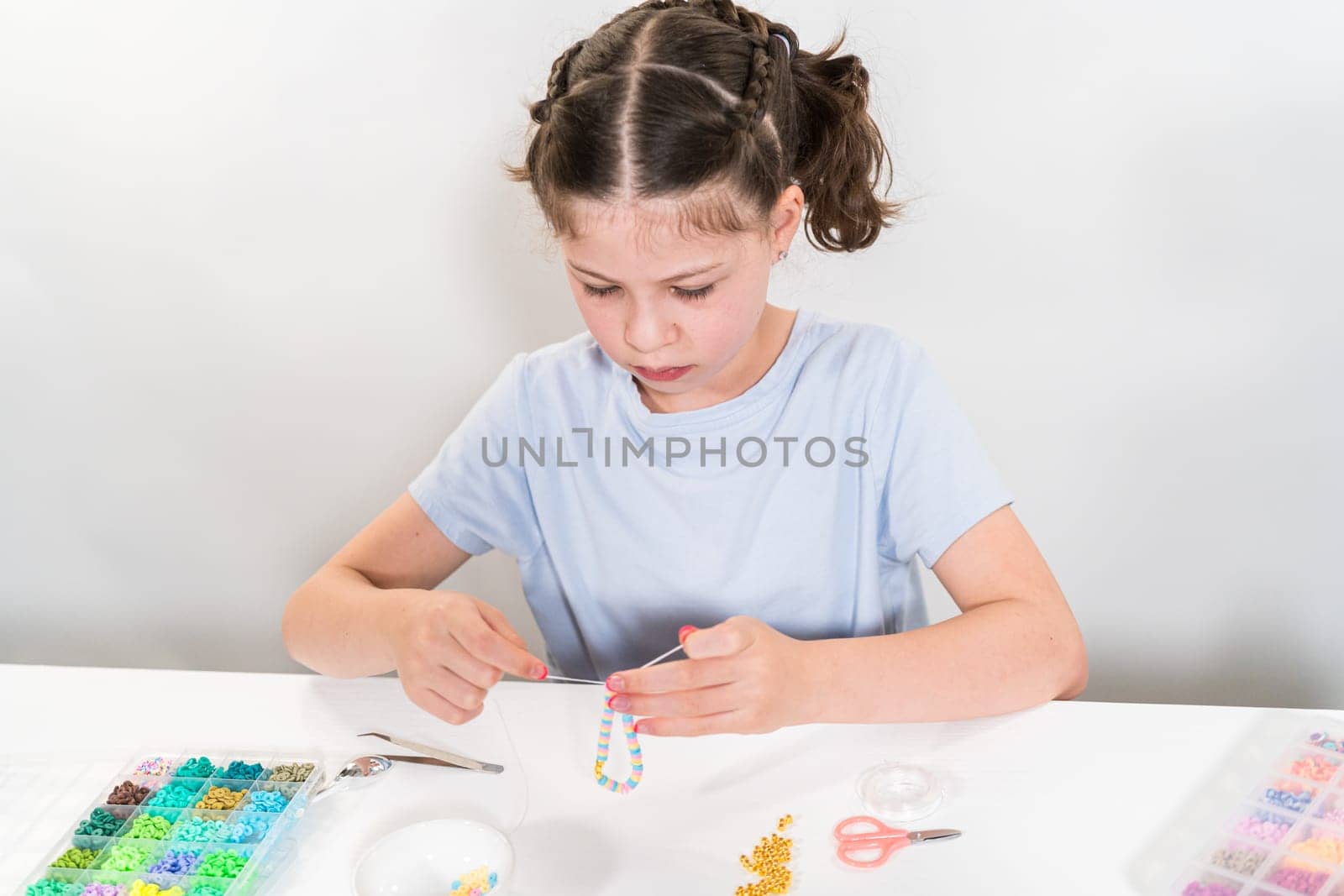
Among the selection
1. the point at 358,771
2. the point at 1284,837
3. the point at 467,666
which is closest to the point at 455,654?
the point at 467,666

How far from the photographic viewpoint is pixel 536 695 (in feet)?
3.73

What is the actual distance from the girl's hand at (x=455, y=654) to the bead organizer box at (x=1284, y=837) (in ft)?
1.79

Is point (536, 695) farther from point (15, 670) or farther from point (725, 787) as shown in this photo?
point (15, 670)

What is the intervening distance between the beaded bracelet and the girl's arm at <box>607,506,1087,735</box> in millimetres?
28

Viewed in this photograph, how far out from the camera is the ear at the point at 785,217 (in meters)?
1.08

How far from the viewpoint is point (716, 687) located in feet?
3.14

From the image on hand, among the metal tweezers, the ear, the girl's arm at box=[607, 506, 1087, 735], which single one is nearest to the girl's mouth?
the ear

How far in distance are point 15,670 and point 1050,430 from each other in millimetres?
1328

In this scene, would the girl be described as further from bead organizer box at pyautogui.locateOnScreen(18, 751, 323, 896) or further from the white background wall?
the white background wall

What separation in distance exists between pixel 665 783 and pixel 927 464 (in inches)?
16.8

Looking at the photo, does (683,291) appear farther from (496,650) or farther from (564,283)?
(564,283)

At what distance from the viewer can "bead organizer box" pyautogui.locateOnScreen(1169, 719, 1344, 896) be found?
2.78 ft

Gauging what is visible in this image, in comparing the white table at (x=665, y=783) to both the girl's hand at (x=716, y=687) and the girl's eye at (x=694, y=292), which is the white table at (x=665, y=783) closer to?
the girl's hand at (x=716, y=687)

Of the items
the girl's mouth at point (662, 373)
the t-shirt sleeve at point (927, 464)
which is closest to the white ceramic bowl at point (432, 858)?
the girl's mouth at point (662, 373)
